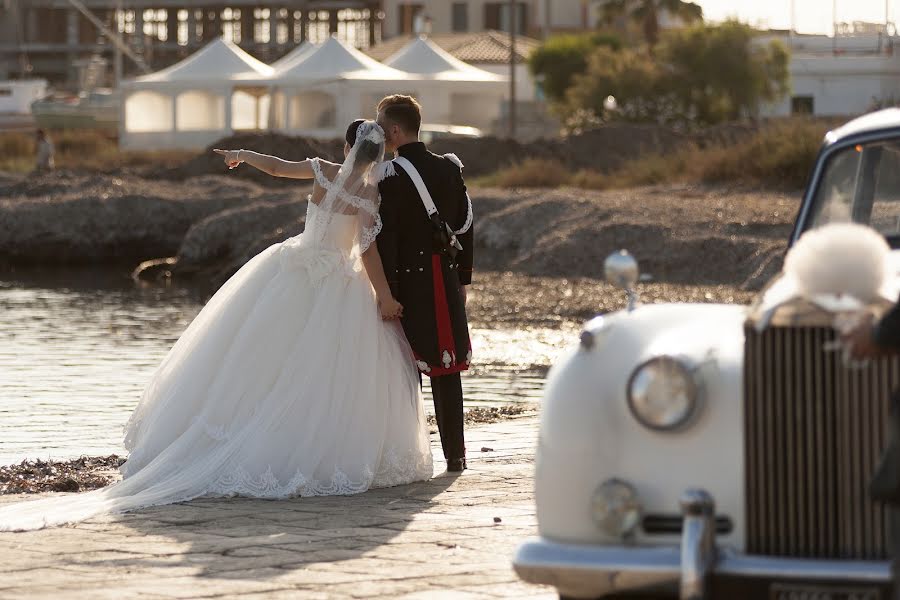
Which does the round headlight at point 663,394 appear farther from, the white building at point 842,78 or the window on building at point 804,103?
the window on building at point 804,103

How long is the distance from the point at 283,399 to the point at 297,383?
104mm

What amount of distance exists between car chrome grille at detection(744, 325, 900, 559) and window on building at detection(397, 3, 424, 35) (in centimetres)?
10501

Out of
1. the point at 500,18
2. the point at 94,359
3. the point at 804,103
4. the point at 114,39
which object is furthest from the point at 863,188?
the point at 500,18

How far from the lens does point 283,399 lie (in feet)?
27.5

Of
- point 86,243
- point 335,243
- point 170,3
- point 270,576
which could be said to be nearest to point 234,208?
point 86,243

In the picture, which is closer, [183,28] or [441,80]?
[441,80]

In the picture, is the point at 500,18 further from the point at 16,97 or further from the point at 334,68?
the point at 334,68

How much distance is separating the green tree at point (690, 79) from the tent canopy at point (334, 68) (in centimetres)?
676

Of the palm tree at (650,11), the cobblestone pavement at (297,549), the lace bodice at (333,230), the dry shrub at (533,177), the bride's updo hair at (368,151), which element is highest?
the palm tree at (650,11)

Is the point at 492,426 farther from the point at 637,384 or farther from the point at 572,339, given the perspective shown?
the point at 572,339

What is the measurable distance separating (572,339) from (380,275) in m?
10.9

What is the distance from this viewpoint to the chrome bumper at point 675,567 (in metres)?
4.64

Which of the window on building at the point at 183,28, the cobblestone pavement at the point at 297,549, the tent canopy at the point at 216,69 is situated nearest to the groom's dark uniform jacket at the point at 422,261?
the cobblestone pavement at the point at 297,549

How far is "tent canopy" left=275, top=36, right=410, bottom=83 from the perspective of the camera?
5988 centimetres
